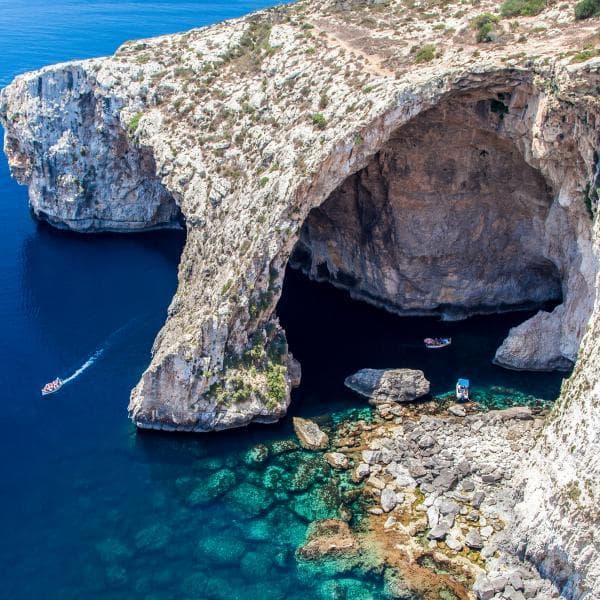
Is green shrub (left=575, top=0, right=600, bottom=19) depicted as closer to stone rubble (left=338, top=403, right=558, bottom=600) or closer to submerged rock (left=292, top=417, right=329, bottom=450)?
stone rubble (left=338, top=403, right=558, bottom=600)

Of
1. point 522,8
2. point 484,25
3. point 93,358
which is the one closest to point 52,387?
point 93,358

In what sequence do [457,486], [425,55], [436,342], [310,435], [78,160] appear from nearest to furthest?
[457,486]
[310,435]
[425,55]
[436,342]
[78,160]

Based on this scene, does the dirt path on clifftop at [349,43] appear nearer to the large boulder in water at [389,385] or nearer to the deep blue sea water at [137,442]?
the deep blue sea water at [137,442]

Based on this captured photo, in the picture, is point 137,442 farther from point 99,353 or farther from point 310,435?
point 310,435

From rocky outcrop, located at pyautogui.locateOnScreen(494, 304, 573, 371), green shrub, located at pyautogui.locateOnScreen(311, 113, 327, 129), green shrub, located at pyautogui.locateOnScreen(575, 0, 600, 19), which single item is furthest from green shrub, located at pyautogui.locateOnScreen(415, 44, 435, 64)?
rocky outcrop, located at pyautogui.locateOnScreen(494, 304, 573, 371)

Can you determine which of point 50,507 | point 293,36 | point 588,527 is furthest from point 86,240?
point 588,527

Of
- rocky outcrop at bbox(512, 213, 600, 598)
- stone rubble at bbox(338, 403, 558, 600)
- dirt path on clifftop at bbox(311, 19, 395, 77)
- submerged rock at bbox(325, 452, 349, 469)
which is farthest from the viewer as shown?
dirt path on clifftop at bbox(311, 19, 395, 77)

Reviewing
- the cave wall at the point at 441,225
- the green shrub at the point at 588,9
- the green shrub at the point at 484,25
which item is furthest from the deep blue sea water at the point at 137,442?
the green shrub at the point at 588,9
